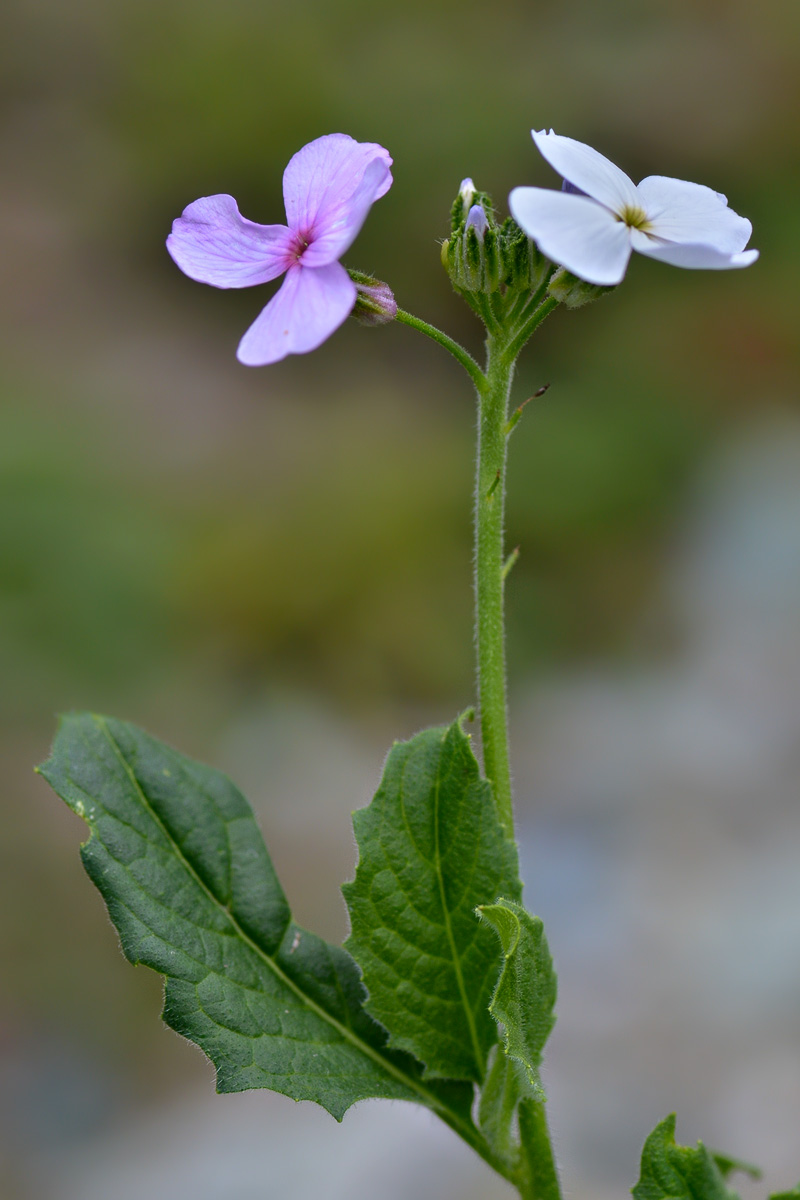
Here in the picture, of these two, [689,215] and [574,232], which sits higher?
[689,215]

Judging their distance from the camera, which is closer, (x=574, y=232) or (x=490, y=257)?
(x=574, y=232)

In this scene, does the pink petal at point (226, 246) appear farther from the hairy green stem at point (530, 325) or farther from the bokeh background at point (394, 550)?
the bokeh background at point (394, 550)

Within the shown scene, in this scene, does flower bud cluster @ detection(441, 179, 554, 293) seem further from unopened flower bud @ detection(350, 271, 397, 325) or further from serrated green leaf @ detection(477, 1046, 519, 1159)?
serrated green leaf @ detection(477, 1046, 519, 1159)

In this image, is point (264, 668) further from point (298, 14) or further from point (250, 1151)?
point (298, 14)

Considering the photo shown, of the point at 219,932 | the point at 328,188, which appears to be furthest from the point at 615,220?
the point at 219,932

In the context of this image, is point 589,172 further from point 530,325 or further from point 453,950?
point 453,950

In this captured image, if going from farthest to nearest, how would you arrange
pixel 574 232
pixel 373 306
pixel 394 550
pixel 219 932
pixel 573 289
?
pixel 394 550, pixel 219 932, pixel 373 306, pixel 573 289, pixel 574 232
